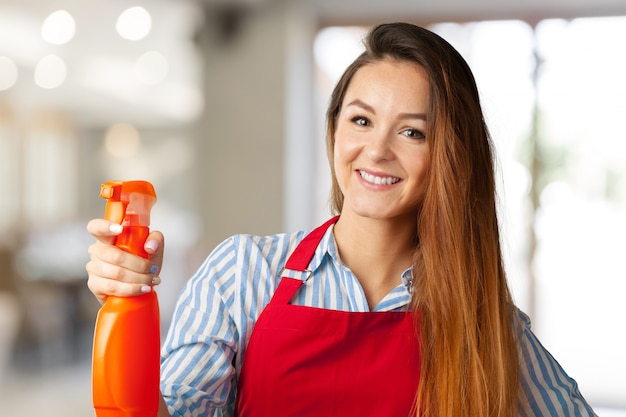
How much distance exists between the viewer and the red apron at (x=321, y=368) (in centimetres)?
130

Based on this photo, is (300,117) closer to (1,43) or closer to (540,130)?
(540,130)

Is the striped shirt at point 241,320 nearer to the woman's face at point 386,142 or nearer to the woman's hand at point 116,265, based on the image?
the woman's face at point 386,142

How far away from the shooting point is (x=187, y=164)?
5691 mm

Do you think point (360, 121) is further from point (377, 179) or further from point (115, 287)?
point (115, 287)

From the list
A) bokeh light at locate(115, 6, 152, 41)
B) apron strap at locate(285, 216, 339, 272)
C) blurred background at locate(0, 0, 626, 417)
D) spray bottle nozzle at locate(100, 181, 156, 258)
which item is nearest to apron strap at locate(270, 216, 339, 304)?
apron strap at locate(285, 216, 339, 272)

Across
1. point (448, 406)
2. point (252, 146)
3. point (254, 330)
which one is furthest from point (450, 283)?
point (252, 146)

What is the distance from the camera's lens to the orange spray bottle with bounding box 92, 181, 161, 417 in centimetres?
101

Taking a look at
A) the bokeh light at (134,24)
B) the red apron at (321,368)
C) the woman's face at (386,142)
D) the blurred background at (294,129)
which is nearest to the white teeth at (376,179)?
the woman's face at (386,142)

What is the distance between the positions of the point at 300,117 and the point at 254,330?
4.70m

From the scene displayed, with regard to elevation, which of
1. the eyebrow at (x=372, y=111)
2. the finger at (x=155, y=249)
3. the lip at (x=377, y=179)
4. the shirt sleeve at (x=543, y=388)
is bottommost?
the shirt sleeve at (x=543, y=388)

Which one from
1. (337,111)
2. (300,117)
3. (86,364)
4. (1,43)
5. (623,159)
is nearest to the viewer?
(337,111)

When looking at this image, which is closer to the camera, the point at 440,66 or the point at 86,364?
the point at 440,66

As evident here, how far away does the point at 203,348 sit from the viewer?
49.9 inches

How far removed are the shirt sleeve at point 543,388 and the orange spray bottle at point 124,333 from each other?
A: 686 mm
